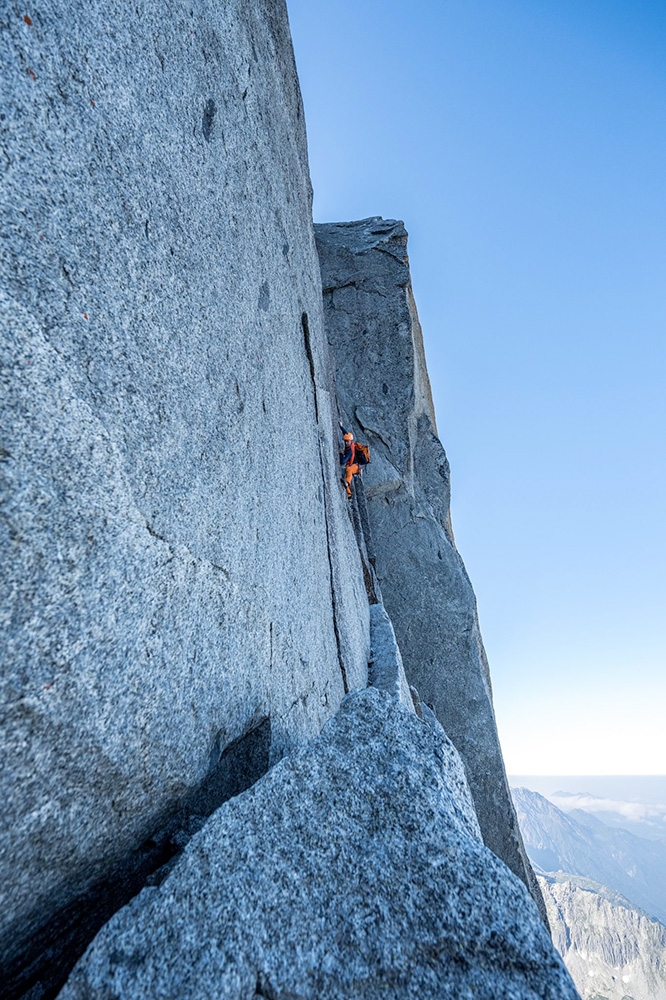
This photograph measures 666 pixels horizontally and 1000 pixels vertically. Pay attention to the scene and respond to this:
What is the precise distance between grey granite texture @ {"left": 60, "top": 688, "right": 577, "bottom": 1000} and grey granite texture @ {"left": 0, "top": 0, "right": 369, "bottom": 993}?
364 mm

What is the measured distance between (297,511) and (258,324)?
153 centimetres

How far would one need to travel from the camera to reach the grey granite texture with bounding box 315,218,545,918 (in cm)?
1372

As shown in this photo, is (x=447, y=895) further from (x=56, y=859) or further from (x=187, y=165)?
(x=187, y=165)

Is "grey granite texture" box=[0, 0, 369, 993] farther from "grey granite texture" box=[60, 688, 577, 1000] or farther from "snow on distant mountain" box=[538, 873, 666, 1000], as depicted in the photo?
"snow on distant mountain" box=[538, 873, 666, 1000]

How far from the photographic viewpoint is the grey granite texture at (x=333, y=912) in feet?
5.20

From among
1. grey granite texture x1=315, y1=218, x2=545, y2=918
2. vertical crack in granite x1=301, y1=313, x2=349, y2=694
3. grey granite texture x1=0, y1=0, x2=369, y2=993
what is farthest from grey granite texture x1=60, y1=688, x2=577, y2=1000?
grey granite texture x1=315, y1=218, x2=545, y2=918

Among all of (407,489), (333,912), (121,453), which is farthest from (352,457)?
(333,912)

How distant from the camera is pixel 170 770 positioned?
7.34ft

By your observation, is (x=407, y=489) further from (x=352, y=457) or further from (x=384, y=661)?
(x=384, y=661)

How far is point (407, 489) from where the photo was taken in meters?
16.0

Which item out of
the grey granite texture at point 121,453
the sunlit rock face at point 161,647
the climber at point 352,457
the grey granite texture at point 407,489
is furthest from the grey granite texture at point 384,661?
the grey granite texture at point 407,489

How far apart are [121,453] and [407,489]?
14269 millimetres

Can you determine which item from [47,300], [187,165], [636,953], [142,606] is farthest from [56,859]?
[636,953]

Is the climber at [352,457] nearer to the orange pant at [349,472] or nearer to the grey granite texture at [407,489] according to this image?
the orange pant at [349,472]
